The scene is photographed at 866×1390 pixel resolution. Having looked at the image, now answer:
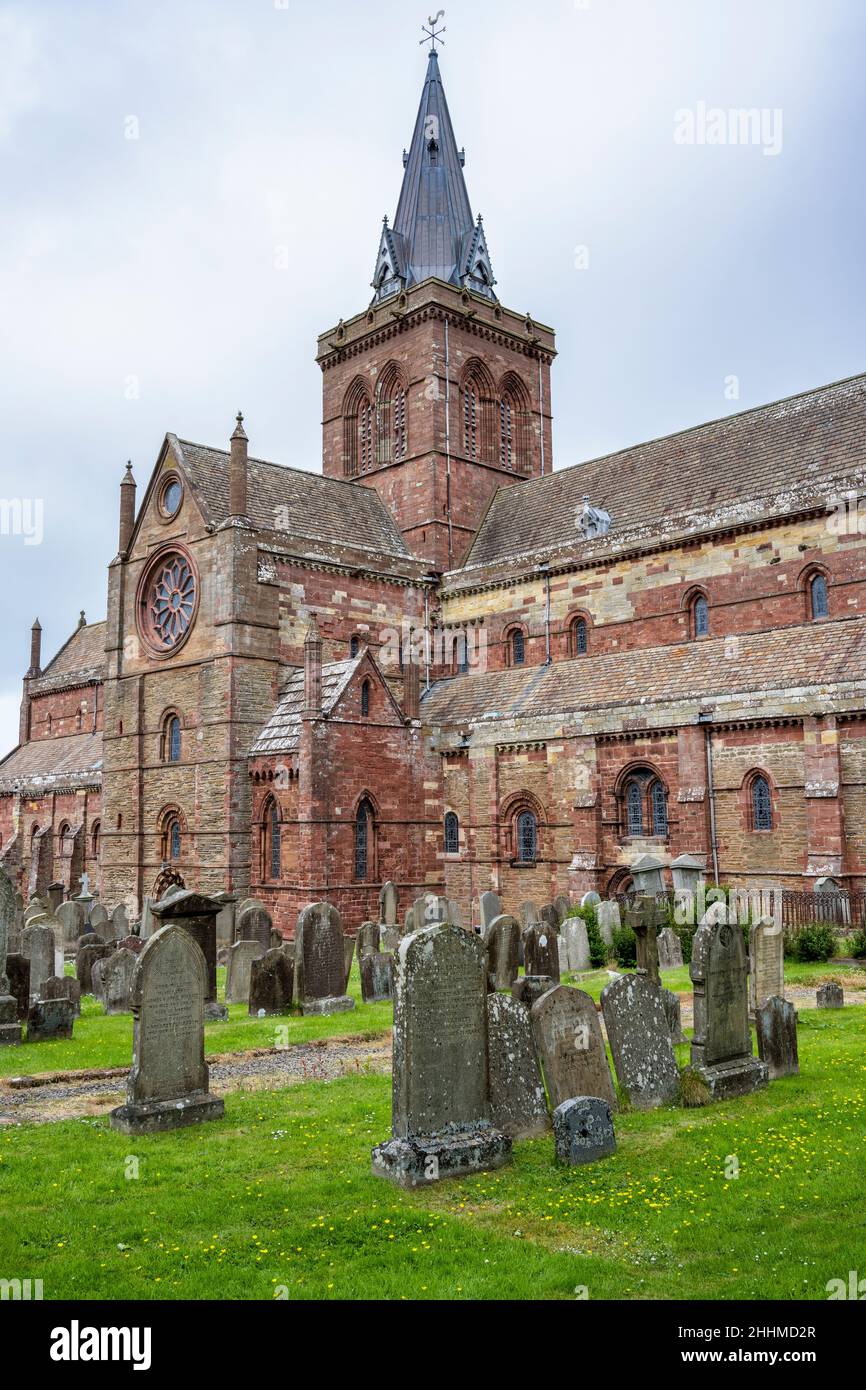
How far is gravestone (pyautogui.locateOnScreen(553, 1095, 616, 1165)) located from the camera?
324 inches

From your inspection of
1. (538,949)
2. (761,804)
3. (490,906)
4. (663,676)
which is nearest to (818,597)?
(663,676)

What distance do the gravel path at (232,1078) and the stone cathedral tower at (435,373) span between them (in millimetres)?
23862

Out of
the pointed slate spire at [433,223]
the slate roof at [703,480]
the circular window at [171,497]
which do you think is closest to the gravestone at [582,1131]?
the slate roof at [703,480]

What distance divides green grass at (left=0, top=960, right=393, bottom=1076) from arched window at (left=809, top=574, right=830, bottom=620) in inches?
581

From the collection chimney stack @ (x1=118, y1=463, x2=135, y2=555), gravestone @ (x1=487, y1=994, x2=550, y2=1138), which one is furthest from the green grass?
chimney stack @ (x1=118, y1=463, x2=135, y2=555)

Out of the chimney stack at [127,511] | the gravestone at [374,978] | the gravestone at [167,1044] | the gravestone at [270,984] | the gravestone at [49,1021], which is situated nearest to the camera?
the gravestone at [167,1044]

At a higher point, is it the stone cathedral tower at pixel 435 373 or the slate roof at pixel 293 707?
the stone cathedral tower at pixel 435 373

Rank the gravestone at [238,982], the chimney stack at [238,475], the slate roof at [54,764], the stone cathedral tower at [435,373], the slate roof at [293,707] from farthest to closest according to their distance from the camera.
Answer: the slate roof at [54,764] → the stone cathedral tower at [435,373] → the chimney stack at [238,475] → the slate roof at [293,707] → the gravestone at [238,982]

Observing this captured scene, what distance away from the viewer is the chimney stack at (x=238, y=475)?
29578 mm

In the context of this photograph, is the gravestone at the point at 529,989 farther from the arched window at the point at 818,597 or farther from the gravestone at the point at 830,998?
the arched window at the point at 818,597

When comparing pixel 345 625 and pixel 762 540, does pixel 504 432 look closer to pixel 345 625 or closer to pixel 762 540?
pixel 345 625
